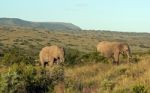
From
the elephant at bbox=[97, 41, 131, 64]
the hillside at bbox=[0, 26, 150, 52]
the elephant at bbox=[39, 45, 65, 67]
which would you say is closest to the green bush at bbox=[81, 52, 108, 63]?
the elephant at bbox=[39, 45, 65, 67]

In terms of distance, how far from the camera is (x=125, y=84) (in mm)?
12219

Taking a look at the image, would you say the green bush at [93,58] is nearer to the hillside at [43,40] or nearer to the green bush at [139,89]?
the green bush at [139,89]

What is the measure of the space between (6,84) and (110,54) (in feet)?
69.0

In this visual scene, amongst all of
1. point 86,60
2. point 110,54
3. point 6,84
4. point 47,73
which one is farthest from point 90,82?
point 110,54

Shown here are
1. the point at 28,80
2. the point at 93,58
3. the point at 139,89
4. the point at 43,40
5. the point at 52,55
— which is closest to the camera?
the point at 139,89

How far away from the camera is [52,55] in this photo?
2658cm

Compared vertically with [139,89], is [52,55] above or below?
below

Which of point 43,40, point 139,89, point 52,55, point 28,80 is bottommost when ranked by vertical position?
point 43,40

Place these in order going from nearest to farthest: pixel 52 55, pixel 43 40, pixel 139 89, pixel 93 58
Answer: pixel 139 89 < pixel 93 58 < pixel 52 55 < pixel 43 40

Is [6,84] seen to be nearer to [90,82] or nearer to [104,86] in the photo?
[104,86]

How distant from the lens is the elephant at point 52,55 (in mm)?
25812

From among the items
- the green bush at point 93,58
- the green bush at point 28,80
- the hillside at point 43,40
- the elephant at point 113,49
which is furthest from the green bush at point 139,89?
the hillside at point 43,40

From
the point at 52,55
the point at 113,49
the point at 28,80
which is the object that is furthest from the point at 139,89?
the point at 113,49

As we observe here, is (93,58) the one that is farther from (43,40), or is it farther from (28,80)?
(43,40)
